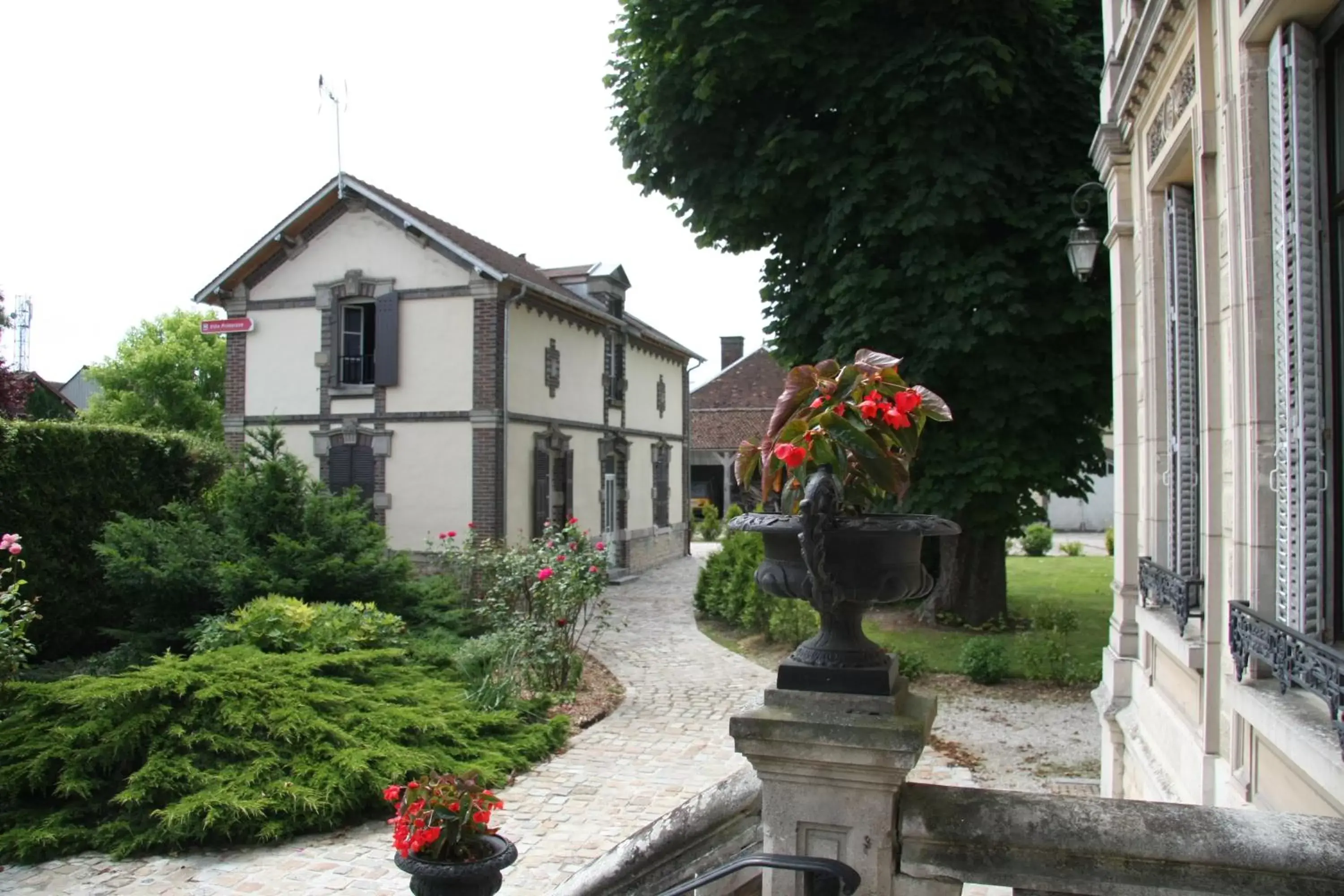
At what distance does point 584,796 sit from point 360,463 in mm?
12306

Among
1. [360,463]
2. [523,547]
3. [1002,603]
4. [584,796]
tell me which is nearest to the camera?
[584,796]

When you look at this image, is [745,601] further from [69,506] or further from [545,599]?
[69,506]

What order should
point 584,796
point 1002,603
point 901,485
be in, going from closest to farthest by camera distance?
1. point 901,485
2. point 584,796
3. point 1002,603

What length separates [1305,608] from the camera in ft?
10.4

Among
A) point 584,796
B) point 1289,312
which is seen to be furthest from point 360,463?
point 1289,312

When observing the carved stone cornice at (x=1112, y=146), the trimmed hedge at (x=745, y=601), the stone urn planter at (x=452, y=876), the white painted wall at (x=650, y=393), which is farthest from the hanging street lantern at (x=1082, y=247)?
the white painted wall at (x=650, y=393)

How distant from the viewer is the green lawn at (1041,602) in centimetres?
1229

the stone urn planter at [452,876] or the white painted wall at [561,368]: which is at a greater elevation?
the white painted wall at [561,368]

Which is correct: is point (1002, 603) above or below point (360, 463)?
below

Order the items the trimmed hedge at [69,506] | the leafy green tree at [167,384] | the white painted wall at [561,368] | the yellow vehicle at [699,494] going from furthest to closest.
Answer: the yellow vehicle at [699,494] < the leafy green tree at [167,384] < the white painted wall at [561,368] < the trimmed hedge at [69,506]

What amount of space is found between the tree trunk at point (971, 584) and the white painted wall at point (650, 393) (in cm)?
1167

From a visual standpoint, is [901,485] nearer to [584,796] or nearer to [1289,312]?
[1289,312]

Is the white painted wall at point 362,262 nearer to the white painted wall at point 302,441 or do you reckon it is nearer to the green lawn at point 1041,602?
the white painted wall at point 302,441

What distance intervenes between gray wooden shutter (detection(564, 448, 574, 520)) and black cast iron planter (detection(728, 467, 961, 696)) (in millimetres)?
17580
